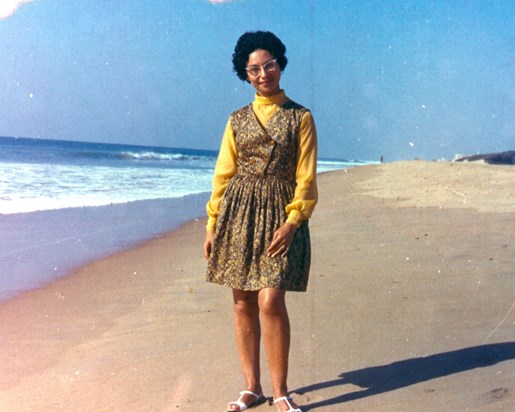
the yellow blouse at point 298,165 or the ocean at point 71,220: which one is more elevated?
the yellow blouse at point 298,165

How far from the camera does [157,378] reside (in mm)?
3467

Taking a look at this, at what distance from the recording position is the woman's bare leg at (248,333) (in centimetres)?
314

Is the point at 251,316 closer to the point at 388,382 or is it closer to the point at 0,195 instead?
the point at 388,382

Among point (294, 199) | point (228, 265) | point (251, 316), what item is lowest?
point (251, 316)

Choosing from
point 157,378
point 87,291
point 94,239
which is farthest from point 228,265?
point 94,239

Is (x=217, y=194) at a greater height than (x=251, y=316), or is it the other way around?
(x=217, y=194)

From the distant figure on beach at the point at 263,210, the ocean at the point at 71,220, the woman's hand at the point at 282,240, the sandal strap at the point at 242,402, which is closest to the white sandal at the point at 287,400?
the distant figure on beach at the point at 263,210

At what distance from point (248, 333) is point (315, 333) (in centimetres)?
97

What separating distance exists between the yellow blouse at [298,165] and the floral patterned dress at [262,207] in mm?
35

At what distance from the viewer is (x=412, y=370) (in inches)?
135

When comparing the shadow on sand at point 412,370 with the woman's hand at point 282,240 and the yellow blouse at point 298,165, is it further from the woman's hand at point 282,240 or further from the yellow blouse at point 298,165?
the yellow blouse at point 298,165

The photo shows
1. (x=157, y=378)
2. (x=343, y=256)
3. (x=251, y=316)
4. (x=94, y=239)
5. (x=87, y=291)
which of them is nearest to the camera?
(x=251, y=316)

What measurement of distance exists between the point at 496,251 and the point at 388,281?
121cm

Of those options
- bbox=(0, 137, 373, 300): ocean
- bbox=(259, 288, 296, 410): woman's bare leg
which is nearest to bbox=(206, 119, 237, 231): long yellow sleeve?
bbox=(259, 288, 296, 410): woman's bare leg
